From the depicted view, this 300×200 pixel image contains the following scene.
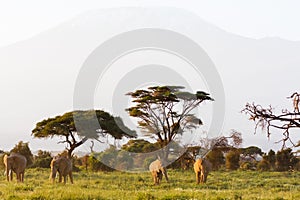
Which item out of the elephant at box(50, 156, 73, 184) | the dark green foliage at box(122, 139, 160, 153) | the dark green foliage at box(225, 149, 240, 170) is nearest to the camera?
the elephant at box(50, 156, 73, 184)

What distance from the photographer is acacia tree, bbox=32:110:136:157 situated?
4072cm

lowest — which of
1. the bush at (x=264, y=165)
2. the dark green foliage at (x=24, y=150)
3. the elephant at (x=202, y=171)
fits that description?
the elephant at (x=202, y=171)

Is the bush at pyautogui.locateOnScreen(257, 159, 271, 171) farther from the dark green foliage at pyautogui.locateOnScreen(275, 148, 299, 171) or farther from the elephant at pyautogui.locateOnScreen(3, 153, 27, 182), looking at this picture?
the elephant at pyautogui.locateOnScreen(3, 153, 27, 182)

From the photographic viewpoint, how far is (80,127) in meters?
41.3

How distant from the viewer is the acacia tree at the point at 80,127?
134ft

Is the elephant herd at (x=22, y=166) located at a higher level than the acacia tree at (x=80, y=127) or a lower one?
lower

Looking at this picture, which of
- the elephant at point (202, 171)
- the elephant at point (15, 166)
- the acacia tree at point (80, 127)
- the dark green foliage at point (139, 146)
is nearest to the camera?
the elephant at point (15, 166)

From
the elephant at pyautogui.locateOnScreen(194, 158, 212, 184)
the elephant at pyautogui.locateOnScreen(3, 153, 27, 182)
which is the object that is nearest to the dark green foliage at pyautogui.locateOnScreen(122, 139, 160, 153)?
the elephant at pyautogui.locateOnScreen(194, 158, 212, 184)

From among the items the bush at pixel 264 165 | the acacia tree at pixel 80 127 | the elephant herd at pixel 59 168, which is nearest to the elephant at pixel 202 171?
the elephant herd at pixel 59 168

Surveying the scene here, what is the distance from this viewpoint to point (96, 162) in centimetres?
4200

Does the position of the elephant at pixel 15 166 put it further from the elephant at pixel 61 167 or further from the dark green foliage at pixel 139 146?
the dark green foliage at pixel 139 146

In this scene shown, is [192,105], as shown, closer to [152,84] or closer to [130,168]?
[152,84]

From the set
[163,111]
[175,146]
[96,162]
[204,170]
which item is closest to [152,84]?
[163,111]

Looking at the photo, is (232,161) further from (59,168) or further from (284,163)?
(59,168)
